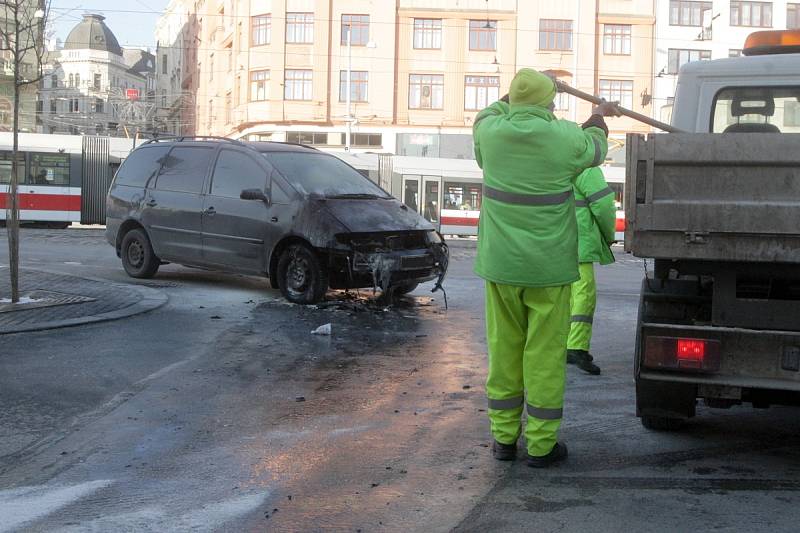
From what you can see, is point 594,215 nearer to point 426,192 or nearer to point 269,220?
point 269,220

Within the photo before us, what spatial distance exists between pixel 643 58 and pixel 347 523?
55.7 metres

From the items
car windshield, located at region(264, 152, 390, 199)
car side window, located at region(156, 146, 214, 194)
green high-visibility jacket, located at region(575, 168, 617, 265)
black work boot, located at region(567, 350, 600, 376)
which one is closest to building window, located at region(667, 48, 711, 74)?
car windshield, located at region(264, 152, 390, 199)

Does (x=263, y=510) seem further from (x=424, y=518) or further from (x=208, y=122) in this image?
(x=208, y=122)

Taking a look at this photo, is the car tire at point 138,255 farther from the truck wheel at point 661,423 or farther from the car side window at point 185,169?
the truck wheel at point 661,423

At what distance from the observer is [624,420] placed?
226 inches

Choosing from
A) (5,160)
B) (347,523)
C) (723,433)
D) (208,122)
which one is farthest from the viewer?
(208,122)

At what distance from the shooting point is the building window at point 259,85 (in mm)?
54938

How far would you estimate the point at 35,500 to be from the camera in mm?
4164

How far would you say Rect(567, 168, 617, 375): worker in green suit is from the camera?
7.52m

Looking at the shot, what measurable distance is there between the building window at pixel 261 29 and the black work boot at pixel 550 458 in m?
52.5

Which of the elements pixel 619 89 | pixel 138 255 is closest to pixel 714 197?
pixel 138 255

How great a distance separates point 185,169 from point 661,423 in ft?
26.6

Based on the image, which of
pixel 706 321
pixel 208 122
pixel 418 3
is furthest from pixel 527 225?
pixel 208 122

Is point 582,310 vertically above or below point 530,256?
below
